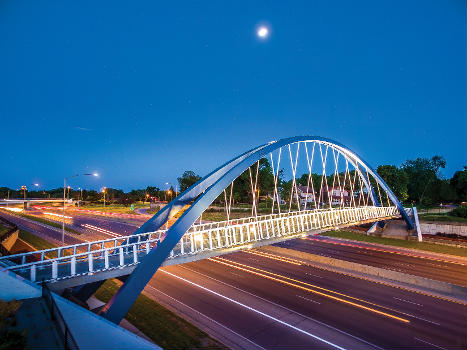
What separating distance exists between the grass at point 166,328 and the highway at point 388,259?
60.7 ft

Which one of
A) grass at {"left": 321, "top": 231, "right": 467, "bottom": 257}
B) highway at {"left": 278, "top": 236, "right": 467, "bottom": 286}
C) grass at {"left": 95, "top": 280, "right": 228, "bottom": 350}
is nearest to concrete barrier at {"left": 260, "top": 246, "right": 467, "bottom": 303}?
highway at {"left": 278, "top": 236, "right": 467, "bottom": 286}

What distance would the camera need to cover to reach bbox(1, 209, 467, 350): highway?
12367 mm

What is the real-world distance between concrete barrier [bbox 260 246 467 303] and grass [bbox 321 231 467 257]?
46.3ft

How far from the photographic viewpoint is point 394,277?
67.4 feet

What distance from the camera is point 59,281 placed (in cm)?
985

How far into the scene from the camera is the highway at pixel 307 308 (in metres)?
12.4

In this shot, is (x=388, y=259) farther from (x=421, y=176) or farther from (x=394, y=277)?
(x=421, y=176)

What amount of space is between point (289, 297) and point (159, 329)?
26.9 ft

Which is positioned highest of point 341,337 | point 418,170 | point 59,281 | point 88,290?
point 418,170

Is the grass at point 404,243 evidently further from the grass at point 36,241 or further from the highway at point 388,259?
the grass at point 36,241

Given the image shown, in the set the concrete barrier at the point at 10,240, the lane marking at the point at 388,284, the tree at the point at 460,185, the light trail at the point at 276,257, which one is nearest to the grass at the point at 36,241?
the concrete barrier at the point at 10,240

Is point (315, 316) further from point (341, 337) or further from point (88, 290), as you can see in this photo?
point (88, 290)

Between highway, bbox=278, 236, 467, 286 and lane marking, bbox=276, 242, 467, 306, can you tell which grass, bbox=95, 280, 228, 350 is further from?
highway, bbox=278, 236, 467, 286

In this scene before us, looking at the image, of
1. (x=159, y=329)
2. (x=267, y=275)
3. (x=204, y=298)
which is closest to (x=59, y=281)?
(x=159, y=329)
